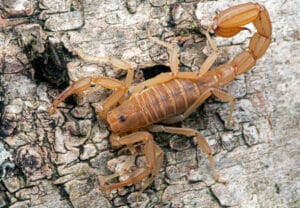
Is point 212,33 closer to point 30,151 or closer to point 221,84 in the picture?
point 221,84

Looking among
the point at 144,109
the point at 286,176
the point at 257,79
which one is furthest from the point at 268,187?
the point at 144,109

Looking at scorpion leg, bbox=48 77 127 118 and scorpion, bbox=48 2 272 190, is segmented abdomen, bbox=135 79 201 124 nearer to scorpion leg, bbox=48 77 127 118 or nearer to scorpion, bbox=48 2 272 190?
scorpion, bbox=48 2 272 190

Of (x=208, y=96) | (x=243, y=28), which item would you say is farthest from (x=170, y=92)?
(x=243, y=28)

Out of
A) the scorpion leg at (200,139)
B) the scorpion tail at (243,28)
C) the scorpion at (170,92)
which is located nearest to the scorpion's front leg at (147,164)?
the scorpion at (170,92)

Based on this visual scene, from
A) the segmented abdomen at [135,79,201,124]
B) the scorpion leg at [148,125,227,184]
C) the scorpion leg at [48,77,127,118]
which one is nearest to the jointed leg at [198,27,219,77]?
the segmented abdomen at [135,79,201,124]

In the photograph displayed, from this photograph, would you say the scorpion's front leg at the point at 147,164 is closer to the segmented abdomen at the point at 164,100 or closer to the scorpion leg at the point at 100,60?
the segmented abdomen at the point at 164,100

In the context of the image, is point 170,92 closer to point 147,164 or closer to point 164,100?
point 164,100
